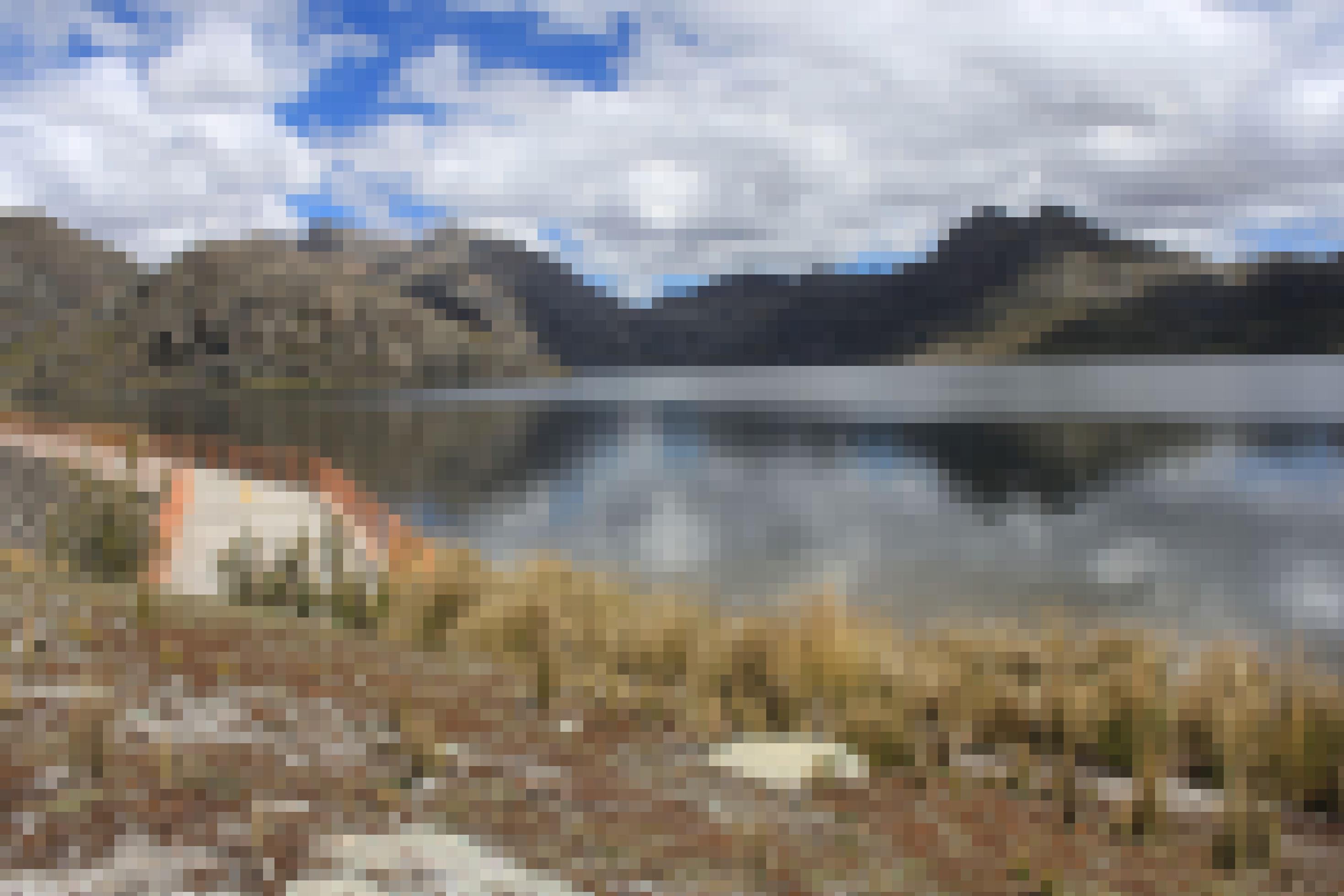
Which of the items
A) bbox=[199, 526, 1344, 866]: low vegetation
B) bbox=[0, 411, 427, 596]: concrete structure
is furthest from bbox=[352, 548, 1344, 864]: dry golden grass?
bbox=[0, 411, 427, 596]: concrete structure

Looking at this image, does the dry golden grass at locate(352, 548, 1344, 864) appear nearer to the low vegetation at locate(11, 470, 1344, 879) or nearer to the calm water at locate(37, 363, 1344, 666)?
the low vegetation at locate(11, 470, 1344, 879)

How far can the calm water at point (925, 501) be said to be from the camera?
2372 cm

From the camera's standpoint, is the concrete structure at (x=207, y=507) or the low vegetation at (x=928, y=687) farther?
the concrete structure at (x=207, y=507)

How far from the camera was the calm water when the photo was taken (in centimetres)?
2372

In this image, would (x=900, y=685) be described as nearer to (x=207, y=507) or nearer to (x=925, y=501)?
(x=207, y=507)

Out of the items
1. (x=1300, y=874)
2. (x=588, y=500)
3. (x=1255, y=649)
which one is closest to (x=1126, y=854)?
(x=1300, y=874)

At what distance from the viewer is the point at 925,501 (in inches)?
1539

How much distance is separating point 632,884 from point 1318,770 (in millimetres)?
6623

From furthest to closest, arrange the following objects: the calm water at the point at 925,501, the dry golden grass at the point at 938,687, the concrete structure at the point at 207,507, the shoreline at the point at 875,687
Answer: the calm water at the point at 925,501
the concrete structure at the point at 207,507
the dry golden grass at the point at 938,687
the shoreline at the point at 875,687

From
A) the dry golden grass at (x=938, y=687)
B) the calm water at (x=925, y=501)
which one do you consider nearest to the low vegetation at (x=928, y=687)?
the dry golden grass at (x=938, y=687)

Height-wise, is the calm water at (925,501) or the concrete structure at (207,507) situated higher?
the concrete structure at (207,507)

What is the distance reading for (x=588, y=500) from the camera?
40.4 meters

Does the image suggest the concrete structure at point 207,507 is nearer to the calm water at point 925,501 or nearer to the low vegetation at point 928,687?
the low vegetation at point 928,687

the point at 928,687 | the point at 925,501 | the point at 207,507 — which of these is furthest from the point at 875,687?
the point at 925,501
